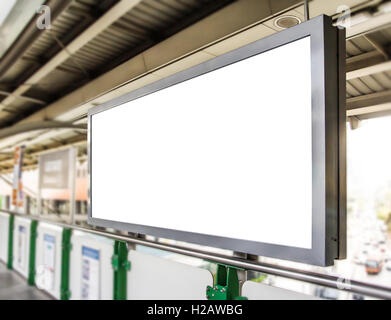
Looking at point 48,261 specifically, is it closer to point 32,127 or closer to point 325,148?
point 32,127

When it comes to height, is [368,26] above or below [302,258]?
above

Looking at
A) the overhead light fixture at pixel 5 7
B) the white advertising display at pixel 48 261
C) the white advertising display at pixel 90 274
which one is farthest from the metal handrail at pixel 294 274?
the white advertising display at pixel 48 261

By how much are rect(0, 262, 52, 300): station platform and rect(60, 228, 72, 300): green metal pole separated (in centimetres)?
50

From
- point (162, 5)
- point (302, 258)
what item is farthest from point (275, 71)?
point (162, 5)

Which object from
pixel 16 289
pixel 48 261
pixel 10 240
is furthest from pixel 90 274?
pixel 10 240

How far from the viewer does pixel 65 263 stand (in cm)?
360

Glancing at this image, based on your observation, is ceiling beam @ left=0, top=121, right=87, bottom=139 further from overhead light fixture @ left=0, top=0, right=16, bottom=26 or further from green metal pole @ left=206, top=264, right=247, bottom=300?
green metal pole @ left=206, top=264, right=247, bottom=300

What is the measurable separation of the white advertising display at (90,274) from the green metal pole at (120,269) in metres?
0.44

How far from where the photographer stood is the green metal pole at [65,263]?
Result: 3541 millimetres

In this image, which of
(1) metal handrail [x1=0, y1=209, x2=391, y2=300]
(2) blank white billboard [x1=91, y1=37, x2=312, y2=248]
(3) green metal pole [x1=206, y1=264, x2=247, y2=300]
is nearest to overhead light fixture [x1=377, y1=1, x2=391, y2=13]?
(2) blank white billboard [x1=91, y1=37, x2=312, y2=248]

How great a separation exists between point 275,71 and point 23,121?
4621 millimetres

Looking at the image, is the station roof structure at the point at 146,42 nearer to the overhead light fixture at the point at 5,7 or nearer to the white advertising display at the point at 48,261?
the overhead light fixture at the point at 5,7
